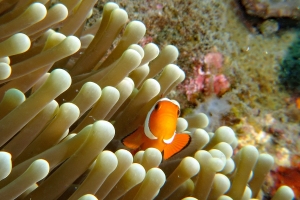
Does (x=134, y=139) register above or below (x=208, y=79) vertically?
above

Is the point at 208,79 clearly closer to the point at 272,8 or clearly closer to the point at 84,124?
the point at 272,8

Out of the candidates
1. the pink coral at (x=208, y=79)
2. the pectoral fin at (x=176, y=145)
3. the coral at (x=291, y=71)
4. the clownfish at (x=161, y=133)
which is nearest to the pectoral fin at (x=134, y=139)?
the clownfish at (x=161, y=133)

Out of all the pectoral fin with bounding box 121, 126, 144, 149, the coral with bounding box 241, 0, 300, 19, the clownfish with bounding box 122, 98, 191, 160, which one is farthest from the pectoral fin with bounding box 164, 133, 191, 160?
the coral with bounding box 241, 0, 300, 19

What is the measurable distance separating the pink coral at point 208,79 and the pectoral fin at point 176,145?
2.04 feet

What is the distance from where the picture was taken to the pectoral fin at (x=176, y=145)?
1387 mm

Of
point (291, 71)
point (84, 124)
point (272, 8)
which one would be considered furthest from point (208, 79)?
point (84, 124)

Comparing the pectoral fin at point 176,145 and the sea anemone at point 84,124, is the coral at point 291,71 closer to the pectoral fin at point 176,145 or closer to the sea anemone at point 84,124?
the sea anemone at point 84,124

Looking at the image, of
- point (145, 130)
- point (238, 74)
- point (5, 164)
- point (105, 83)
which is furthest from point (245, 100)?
point (5, 164)

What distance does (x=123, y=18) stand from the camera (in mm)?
1514

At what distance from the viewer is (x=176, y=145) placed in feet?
4.56

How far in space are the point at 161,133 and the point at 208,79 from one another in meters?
0.77

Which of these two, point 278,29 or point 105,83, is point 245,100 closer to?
point 278,29

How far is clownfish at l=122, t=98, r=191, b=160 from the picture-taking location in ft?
4.43

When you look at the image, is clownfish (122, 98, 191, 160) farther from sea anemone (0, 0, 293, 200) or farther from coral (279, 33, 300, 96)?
coral (279, 33, 300, 96)
